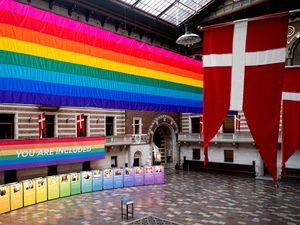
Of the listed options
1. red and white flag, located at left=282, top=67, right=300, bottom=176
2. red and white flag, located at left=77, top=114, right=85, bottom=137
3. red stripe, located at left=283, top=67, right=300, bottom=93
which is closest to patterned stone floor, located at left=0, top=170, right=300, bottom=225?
red and white flag, located at left=77, top=114, right=85, bottom=137

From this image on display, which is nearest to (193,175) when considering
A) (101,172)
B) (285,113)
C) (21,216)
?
(101,172)

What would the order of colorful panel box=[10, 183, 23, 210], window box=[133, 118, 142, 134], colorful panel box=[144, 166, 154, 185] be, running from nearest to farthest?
colorful panel box=[10, 183, 23, 210]
colorful panel box=[144, 166, 154, 185]
window box=[133, 118, 142, 134]

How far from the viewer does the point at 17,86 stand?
314 inches

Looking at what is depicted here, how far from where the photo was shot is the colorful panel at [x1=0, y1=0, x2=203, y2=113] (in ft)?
25.8

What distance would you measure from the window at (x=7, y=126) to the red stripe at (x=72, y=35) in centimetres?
1355

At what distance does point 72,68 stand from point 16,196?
36.1 feet

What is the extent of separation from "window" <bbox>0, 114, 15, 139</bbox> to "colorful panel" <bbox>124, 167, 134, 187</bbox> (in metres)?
8.97

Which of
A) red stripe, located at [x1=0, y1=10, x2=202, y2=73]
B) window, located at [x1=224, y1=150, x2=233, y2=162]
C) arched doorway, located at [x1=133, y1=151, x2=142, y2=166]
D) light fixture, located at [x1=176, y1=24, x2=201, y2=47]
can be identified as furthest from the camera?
window, located at [x1=224, y1=150, x2=233, y2=162]

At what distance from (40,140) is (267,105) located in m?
16.9

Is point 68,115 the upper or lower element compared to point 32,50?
lower

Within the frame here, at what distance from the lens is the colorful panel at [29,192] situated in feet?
56.0

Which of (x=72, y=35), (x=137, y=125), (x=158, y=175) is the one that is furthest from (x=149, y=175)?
(x=72, y=35)

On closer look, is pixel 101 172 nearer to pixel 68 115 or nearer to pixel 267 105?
pixel 68 115

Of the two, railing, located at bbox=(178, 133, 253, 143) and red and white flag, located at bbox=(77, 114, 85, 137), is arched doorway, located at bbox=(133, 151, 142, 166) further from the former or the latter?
red and white flag, located at bbox=(77, 114, 85, 137)
